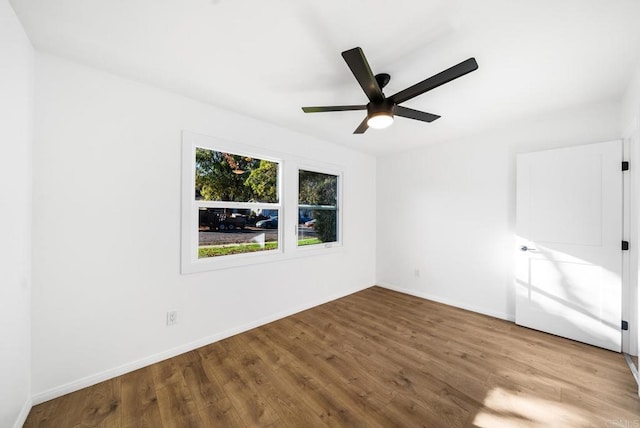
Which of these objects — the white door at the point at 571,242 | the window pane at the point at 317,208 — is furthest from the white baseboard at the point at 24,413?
the white door at the point at 571,242

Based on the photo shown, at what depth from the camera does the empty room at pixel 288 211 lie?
147 cm

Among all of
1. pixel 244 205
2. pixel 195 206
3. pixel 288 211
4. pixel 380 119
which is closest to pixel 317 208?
pixel 288 211

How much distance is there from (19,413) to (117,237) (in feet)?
3.77

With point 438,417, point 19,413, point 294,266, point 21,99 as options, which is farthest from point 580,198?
point 19,413

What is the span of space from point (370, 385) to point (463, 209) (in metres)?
2.67

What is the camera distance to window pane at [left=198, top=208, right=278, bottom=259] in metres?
2.54

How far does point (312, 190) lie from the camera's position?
360 cm

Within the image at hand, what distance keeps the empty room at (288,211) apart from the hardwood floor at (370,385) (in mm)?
18

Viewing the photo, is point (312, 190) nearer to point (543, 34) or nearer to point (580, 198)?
point (543, 34)

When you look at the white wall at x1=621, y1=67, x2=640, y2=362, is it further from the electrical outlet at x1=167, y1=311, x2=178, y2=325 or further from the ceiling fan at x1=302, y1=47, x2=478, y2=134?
the electrical outlet at x1=167, y1=311, x2=178, y2=325

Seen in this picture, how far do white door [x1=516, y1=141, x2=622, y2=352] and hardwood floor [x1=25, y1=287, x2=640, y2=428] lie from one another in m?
0.24

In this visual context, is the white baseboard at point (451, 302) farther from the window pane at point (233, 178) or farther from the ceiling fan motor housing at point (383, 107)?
the ceiling fan motor housing at point (383, 107)

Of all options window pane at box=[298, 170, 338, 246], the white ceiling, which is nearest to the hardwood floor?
window pane at box=[298, 170, 338, 246]

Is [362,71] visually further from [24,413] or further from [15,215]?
[24,413]
